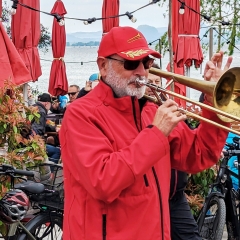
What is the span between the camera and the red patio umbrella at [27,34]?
24.6ft

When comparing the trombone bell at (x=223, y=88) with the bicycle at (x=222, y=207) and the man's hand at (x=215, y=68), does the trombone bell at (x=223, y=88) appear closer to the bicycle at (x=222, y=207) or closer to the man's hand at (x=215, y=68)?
the man's hand at (x=215, y=68)

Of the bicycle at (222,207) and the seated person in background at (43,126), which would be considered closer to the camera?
the bicycle at (222,207)

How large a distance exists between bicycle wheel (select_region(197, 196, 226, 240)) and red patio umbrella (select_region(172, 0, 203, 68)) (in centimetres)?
423

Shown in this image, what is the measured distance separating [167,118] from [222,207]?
279 cm

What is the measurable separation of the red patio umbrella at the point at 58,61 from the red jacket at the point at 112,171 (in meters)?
7.38

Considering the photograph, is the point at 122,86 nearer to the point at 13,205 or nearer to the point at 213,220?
the point at 13,205

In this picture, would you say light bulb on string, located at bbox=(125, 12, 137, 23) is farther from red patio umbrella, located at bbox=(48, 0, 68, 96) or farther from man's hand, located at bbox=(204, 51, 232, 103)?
man's hand, located at bbox=(204, 51, 232, 103)

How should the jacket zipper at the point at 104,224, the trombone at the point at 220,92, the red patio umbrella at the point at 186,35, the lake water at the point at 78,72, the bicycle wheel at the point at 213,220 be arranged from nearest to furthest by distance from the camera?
the jacket zipper at the point at 104,224
the trombone at the point at 220,92
the bicycle wheel at the point at 213,220
the red patio umbrella at the point at 186,35
the lake water at the point at 78,72

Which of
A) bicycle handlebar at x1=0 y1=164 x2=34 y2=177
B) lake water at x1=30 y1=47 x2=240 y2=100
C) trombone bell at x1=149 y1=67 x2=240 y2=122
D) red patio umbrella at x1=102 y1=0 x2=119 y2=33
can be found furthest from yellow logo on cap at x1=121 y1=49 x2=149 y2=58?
red patio umbrella at x1=102 y1=0 x2=119 y2=33

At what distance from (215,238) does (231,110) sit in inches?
93.1

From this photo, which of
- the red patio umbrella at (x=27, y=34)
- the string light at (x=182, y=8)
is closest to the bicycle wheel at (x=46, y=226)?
the red patio umbrella at (x=27, y=34)

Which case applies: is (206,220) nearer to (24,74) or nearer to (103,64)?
(24,74)

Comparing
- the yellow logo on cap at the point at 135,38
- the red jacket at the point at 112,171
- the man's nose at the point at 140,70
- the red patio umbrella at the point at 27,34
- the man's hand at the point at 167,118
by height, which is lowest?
the red jacket at the point at 112,171

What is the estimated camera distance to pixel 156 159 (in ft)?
7.28
